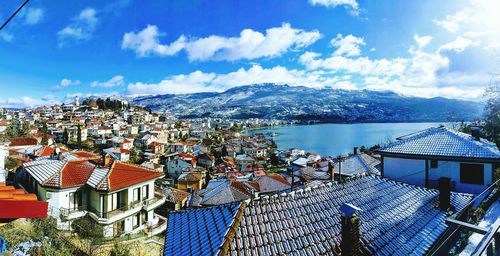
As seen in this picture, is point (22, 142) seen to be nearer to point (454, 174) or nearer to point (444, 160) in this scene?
point (444, 160)

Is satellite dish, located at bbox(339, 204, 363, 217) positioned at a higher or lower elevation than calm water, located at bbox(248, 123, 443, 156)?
higher

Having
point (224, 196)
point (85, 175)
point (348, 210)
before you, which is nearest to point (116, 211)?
point (85, 175)

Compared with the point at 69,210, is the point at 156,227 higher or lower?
lower

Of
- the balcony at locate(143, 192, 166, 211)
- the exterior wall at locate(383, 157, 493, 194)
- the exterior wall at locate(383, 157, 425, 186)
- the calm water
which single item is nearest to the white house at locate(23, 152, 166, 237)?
the balcony at locate(143, 192, 166, 211)

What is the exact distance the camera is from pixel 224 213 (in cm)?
591

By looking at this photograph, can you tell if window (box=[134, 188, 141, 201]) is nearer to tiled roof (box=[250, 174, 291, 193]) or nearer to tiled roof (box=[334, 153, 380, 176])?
tiled roof (box=[250, 174, 291, 193])

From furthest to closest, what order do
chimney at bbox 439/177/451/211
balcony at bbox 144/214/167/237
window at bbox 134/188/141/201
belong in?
balcony at bbox 144/214/167/237 → window at bbox 134/188/141/201 → chimney at bbox 439/177/451/211

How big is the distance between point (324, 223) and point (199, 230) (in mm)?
2362

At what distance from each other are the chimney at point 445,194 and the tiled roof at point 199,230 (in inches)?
207

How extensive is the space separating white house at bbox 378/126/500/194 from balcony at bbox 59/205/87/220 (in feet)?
48.5

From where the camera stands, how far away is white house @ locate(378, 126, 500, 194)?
11.8 metres

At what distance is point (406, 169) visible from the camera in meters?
13.1

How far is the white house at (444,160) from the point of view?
11836 mm

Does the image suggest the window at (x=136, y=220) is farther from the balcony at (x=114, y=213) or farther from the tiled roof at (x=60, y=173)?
the tiled roof at (x=60, y=173)
